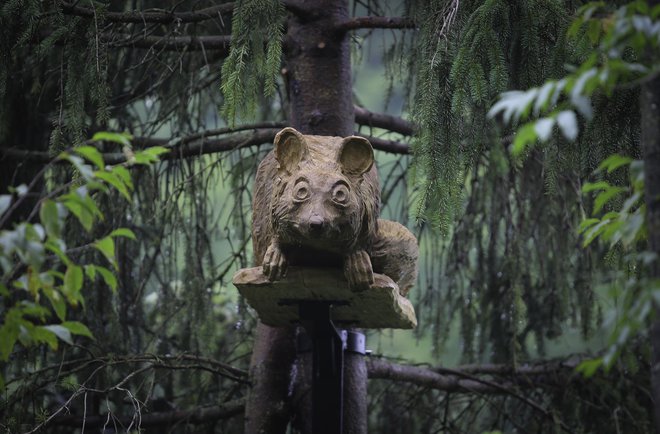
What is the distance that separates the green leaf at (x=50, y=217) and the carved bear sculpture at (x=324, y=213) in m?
0.84

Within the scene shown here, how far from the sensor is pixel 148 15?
4227 millimetres

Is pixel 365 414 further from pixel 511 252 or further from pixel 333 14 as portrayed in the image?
pixel 333 14

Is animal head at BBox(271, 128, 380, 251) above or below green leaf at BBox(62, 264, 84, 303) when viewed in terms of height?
above

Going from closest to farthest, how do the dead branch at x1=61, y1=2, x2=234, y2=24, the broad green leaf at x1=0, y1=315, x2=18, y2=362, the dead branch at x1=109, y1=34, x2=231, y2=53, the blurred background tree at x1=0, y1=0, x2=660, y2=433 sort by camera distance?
the broad green leaf at x1=0, y1=315, x2=18, y2=362 < the blurred background tree at x1=0, y1=0, x2=660, y2=433 < the dead branch at x1=61, y1=2, x2=234, y2=24 < the dead branch at x1=109, y1=34, x2=231, y2=53

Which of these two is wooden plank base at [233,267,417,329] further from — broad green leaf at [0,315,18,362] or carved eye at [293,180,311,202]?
broad green leaf at [0,315,18,362]

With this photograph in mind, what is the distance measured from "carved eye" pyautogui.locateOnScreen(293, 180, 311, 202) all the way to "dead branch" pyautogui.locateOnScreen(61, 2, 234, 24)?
1301 mm

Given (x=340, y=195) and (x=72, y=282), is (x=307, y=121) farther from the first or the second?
(x=72, y=282)

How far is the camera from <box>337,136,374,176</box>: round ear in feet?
10.6

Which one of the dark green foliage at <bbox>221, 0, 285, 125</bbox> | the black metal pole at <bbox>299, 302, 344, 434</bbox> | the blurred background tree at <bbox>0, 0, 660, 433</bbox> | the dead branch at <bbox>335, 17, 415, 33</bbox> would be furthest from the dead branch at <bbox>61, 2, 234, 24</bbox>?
the black metal pole at <bbox>299, 302, 344, 434</bbox>

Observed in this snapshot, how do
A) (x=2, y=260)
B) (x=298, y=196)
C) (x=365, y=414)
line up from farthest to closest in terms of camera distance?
(x=365, y=414)
(x=298, y=196)
(x=2, y=260)

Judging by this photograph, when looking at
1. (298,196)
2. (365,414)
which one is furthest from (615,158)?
(365,414)

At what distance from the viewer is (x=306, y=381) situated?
452cm

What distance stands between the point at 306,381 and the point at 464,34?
71.5 inches

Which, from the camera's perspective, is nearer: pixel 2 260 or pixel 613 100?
pixel 2 260
